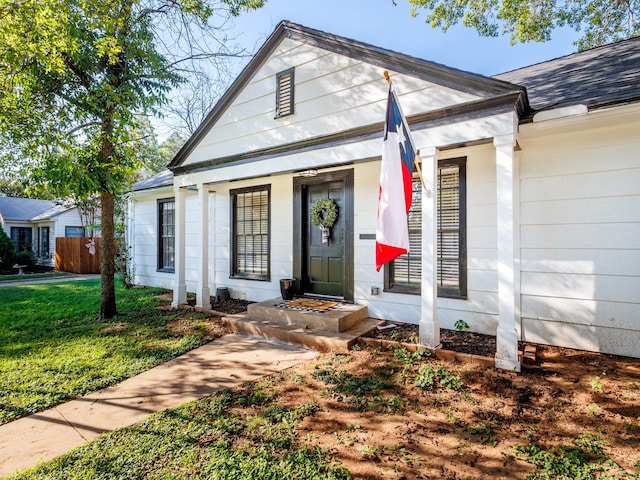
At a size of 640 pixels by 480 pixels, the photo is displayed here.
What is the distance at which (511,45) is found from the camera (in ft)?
33.9

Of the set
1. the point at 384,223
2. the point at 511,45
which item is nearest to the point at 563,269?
the point at 384,223

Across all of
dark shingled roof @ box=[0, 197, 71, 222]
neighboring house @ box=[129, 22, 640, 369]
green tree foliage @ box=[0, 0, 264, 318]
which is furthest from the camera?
dark shingled roof @ box=[0, 197, 71, 222]

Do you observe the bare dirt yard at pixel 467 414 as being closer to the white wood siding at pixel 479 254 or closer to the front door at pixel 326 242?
the white wood siding at pixel 479 254

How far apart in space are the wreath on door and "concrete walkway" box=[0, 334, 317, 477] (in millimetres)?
2151

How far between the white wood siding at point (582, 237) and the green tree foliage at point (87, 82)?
612 cm

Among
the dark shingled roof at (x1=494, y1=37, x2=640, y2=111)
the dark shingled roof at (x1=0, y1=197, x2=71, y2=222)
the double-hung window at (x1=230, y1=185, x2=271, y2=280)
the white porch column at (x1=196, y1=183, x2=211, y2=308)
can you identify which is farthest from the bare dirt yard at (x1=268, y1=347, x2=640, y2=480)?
the dark shingled roof at (x1=0, y1=197, x2=71, y2=222)

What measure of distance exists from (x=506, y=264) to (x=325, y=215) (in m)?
3.09

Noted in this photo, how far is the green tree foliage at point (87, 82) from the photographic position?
475 centimetres

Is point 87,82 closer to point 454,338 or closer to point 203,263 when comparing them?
point 203,263

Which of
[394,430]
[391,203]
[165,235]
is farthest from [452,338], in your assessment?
[165,235]

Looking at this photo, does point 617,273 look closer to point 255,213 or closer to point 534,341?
point 534,341

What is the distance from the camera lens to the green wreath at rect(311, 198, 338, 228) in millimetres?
5727

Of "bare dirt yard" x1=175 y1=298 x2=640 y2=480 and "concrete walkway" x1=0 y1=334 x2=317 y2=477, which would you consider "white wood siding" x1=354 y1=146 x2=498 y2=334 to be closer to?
"bare dirt yard" x1=175 y1=298 x2=640 y2=480

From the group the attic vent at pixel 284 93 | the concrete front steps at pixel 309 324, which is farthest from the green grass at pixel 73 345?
the attic vent at pixel 284 93
